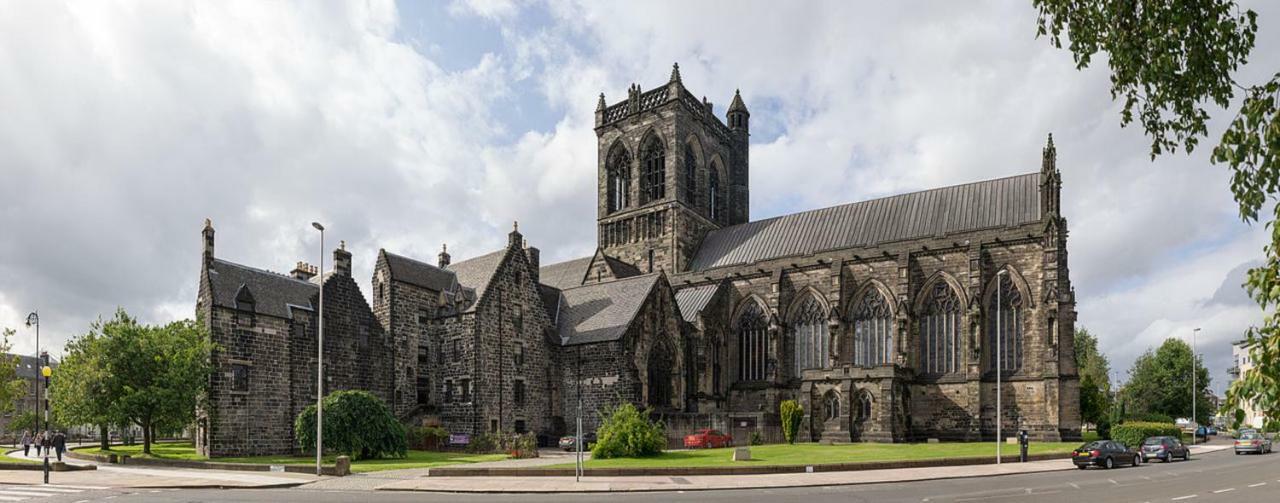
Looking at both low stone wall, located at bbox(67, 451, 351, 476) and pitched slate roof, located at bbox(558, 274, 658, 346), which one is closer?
low stone wall, located at bbox(67, 451, 351, 476)

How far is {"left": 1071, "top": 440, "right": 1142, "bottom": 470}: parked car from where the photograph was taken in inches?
1469

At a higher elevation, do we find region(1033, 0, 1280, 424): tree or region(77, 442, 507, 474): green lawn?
region(1033, 0, 1280, 424): tree

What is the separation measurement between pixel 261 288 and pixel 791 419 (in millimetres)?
30589

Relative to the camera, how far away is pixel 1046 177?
54.1 m

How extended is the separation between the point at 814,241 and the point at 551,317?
2070cm

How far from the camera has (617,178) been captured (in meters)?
79.9

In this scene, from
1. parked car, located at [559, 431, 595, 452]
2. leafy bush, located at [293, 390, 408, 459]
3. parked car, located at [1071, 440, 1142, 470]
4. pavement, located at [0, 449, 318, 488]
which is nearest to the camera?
pavement, located at [0, 449, 318, 488]

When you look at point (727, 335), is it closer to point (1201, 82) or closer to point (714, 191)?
point (714, 191)

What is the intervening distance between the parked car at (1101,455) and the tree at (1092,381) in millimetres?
21255

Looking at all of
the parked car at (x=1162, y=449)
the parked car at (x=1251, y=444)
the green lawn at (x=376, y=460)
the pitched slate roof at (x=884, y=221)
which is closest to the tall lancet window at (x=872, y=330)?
the pitched slate roof at (x=884, y=221)

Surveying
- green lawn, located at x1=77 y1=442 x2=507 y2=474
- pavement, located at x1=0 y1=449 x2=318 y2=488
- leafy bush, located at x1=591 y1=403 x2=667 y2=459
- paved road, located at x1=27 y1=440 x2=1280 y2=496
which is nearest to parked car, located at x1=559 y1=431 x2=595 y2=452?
green lawn, located at x1=77 y1=442 x2=507 y2=474

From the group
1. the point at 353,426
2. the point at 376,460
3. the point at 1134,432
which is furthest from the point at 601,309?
the point at 1134,432

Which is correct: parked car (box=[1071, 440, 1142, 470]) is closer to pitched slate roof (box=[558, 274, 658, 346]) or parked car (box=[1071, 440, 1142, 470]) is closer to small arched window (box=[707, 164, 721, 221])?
pitched slate roof (box=[558, 274, 658, 346])

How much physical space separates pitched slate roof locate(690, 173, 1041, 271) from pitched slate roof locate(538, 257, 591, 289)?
32.6ft
